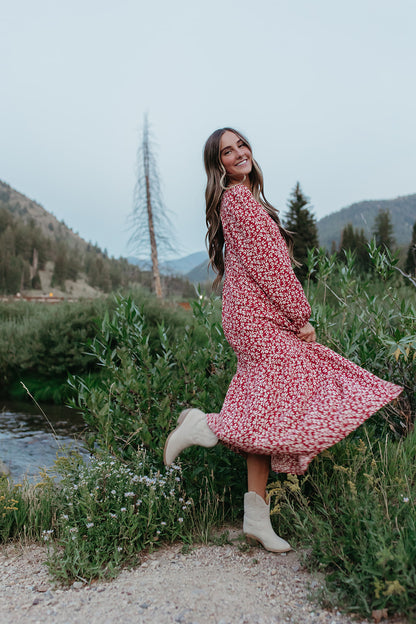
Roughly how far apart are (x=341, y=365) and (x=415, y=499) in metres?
0.72

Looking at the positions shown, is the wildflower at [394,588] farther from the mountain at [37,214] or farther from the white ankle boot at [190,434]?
the mountain at [37,214]

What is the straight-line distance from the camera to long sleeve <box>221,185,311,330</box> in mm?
2443

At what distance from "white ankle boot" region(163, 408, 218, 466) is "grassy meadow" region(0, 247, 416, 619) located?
11.3 inches

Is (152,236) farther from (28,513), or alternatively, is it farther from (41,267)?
(41,267)

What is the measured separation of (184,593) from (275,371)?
1073mm

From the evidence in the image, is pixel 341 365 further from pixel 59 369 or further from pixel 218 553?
pixel 59 369

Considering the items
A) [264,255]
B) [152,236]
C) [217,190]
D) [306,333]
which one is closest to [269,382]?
[306,333]

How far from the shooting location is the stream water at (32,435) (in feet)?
17.1

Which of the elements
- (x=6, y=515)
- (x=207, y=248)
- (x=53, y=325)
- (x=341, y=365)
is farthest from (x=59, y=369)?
(x=341, y=365)

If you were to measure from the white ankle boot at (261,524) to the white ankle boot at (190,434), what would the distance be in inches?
14.3

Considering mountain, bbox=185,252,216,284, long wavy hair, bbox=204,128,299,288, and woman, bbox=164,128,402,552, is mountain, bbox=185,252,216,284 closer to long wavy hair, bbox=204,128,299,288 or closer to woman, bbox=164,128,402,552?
long wavy hair, bbox=204,128,299,288

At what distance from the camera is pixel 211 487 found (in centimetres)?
292

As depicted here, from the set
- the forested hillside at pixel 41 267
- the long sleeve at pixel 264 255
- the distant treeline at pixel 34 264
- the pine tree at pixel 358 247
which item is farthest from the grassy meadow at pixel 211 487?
the distant treeline at pixel 34 264

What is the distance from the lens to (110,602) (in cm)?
212
